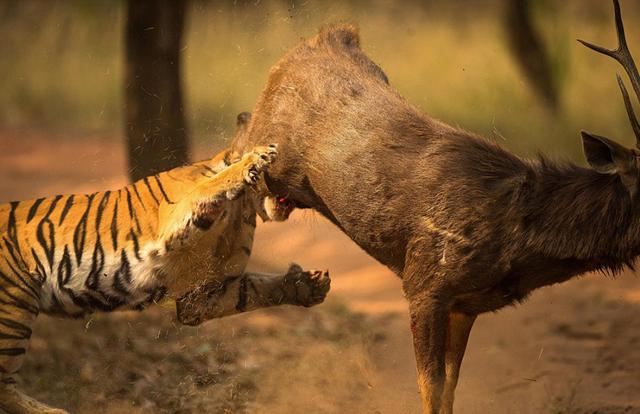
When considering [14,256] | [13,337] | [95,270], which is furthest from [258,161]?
[13,337]

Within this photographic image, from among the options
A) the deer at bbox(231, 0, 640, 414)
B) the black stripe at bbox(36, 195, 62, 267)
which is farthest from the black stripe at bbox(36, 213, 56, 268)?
the deer at bbox(231, 0, 640, 414)

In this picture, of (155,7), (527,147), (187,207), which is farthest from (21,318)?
(527,147)

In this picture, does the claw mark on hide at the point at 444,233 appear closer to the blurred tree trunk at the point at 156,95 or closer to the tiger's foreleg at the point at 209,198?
the tiger's foreleg at the point at 209,198

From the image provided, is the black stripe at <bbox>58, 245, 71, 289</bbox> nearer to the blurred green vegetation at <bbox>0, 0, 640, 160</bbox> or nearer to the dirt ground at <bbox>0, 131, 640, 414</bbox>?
the dirt ground at <bbox>0, 131, 640, 414</bbox>

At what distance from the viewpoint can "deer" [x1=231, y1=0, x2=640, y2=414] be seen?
5488 millimetres

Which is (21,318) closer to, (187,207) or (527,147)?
(187,207)

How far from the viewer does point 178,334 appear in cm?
848

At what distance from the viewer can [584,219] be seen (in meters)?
5.48

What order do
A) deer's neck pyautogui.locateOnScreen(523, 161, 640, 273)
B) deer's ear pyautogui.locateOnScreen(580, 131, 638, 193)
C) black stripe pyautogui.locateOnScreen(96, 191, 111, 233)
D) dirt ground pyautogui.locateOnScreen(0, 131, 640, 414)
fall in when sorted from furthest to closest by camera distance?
dirt ground pyautogui.locateOnScreen(0, 131, 640, 414), black stripe pyautogui.locateOnScreen(96, 191, 111, 233), deer's neck pyautogui.locateOnScreen(523, 161, 640, 273), deer's ear pyautogui.locateOnScreen(580, 131, 638, 193)

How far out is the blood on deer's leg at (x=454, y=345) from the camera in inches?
245

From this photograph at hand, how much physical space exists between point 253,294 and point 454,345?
5.79ft

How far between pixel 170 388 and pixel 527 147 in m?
5.90

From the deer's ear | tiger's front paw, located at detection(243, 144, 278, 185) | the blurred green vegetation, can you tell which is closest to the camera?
the deer's ear

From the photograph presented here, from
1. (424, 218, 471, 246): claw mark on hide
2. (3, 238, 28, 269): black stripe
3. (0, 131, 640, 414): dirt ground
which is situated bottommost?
(0, 131, 640, 414): dirt ground
